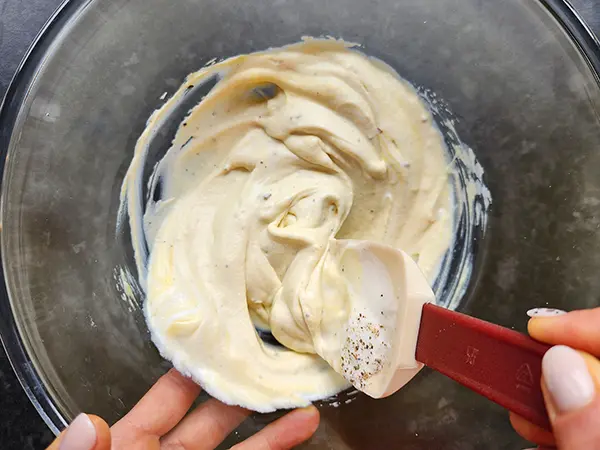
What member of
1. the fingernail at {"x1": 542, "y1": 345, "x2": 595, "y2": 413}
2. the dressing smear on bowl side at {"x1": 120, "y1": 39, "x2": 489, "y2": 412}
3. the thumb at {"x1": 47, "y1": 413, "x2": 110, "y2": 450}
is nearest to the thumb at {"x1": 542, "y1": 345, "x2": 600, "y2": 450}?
the fingernail at {"x1": 542, "y1": 345, "x2": 595, "y2": 413}

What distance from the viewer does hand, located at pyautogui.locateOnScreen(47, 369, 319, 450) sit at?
3.06 ft

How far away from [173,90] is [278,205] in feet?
1.06

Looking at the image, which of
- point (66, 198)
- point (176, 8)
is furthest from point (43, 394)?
point (176, 8)

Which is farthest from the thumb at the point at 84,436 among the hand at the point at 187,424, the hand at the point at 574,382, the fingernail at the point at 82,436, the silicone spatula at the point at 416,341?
the hand at the point at 574,382

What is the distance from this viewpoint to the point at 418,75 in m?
1.06

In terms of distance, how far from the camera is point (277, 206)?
104cm

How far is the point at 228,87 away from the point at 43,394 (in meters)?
0.70

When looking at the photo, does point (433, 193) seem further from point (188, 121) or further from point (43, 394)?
point (43, 394)

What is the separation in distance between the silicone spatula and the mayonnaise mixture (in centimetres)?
8

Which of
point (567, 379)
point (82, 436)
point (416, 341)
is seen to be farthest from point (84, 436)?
point (567, 379)

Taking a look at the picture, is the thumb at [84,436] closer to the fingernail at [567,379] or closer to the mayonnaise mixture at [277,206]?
the mayonnaise mixture at [277,206]

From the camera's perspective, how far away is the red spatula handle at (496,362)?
568 millimetres

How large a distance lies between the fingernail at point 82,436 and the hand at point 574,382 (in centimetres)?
57

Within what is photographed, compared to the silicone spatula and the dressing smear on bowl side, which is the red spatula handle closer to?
the silicone spatula
